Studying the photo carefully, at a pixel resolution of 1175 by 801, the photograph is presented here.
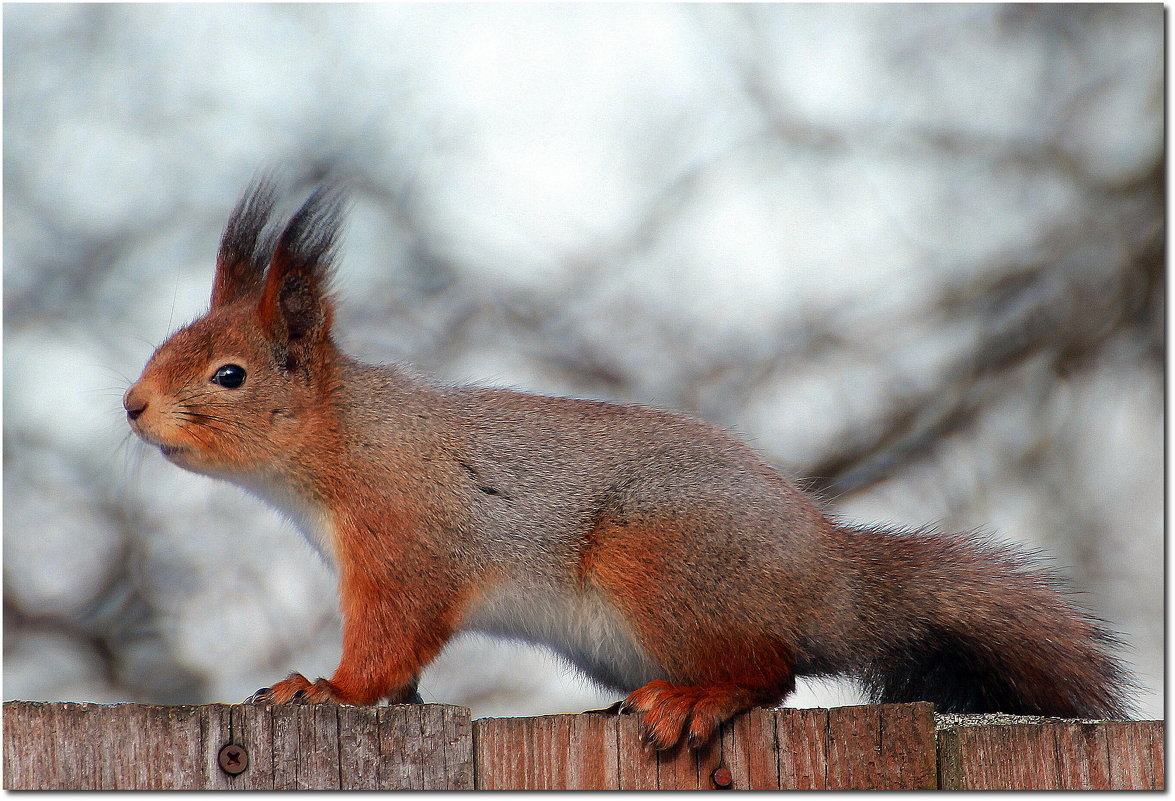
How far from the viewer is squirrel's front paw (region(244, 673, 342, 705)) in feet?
5.93

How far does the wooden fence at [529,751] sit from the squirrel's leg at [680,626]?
0.14 m

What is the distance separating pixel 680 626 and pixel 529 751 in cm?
36

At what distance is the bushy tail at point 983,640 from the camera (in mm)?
1868

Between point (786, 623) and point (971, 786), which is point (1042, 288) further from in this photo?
point (971, 786)

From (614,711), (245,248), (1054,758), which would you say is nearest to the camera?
(1054,758)

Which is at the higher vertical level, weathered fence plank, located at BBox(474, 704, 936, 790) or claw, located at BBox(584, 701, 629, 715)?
claw, located at BBox(584, 701, 629, 715)

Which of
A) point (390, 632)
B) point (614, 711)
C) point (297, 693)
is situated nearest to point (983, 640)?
point (614, 711)

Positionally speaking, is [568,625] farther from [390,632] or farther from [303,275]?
[303,275]

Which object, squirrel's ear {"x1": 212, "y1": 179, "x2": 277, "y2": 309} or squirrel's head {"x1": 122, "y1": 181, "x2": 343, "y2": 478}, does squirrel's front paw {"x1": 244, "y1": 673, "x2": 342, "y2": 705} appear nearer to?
squirrel's head {"x1": 122, "y1": 181, "x2": 343, "y2": 478}

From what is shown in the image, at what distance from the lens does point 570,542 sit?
2000mm

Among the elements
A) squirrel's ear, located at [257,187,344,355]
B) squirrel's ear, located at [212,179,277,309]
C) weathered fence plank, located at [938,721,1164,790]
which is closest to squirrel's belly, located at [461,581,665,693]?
weathered fence plank, located at [938,721,1164,790]

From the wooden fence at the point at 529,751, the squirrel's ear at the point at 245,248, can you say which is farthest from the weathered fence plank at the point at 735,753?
the squirrel's ear at the point at 245,248

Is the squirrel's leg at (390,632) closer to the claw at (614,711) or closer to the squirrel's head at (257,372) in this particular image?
the squirrel's head at (257,372)

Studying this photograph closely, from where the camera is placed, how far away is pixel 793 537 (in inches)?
76.1
